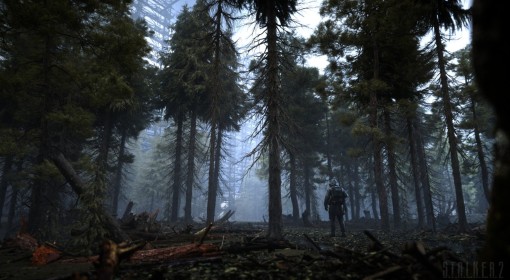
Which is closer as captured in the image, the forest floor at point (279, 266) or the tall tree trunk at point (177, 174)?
the forest floor at point (279, 266)

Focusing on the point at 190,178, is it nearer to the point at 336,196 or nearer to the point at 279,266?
the point at 336,196

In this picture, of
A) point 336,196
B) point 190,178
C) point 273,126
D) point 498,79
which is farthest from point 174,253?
point 190,178

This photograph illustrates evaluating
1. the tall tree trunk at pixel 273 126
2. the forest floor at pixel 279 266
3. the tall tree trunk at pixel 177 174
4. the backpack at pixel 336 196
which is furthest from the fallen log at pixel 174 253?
the tall tree trunk at pixel 177 174

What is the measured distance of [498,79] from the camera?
1.63m

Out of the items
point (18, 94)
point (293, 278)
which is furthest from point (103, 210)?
point (18, 94)

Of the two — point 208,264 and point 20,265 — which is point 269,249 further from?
point 20,265

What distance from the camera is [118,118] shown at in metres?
21.1

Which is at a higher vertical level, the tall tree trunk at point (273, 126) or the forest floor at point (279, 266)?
the tall tree trunk at point (273, 126)

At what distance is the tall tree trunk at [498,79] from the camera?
5.20 feet

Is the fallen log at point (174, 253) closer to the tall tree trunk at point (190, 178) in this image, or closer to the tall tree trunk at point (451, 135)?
the tall tree trunk at point (451, 135)

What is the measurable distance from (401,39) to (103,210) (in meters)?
14.7

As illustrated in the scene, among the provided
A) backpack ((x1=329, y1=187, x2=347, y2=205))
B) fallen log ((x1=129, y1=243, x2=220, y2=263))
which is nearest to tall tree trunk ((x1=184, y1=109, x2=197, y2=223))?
backpack ((x1=329, y1=187, x2=347, y2=205))

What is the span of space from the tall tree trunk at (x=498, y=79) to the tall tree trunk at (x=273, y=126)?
27.7ft

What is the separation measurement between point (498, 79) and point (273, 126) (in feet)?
29.5
